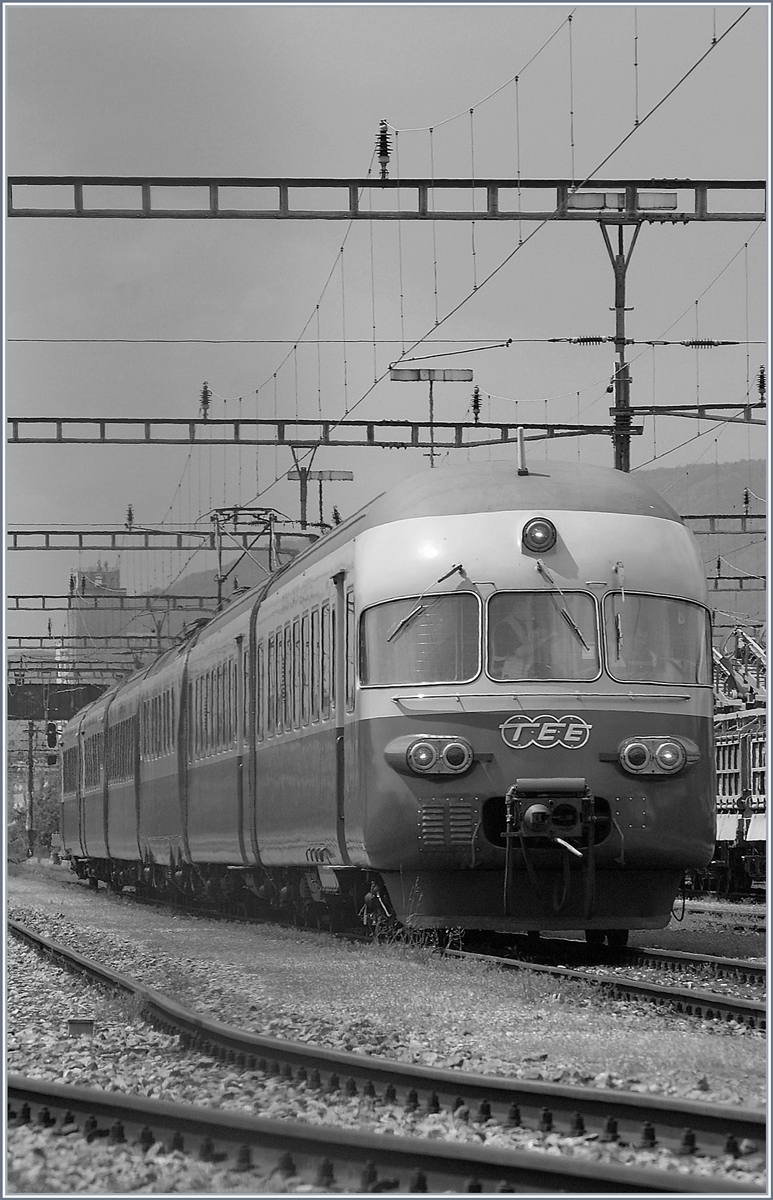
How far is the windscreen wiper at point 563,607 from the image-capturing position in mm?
13023

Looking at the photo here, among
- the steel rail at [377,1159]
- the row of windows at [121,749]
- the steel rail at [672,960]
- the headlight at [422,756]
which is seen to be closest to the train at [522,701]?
the headlight at [422,756]

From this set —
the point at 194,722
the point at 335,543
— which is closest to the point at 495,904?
the point at 335,543

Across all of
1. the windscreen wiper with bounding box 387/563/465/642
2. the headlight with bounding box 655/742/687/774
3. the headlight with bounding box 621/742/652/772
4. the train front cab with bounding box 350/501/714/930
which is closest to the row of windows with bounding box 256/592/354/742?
the windscreen wiper with bounding box 387/563/465/642

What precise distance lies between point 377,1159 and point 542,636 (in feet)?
23.2

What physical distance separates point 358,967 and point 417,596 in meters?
2.70

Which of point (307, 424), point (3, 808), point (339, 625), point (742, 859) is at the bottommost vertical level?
point (742, 859)

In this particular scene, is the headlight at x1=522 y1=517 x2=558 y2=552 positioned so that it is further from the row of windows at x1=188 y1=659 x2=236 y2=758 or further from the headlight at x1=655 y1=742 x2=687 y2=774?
the row of windows at x1=188 y1=659 x2=236 y2=758

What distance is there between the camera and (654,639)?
1328 cm

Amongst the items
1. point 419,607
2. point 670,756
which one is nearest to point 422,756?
point 419,607

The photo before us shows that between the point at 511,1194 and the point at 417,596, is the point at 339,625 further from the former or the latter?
the point at 511,1194

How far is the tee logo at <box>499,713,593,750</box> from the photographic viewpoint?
42.0 feet

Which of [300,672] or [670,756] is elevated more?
[300,672]

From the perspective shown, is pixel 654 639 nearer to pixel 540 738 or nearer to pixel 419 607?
pixel 540 738

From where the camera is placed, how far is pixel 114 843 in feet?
109
